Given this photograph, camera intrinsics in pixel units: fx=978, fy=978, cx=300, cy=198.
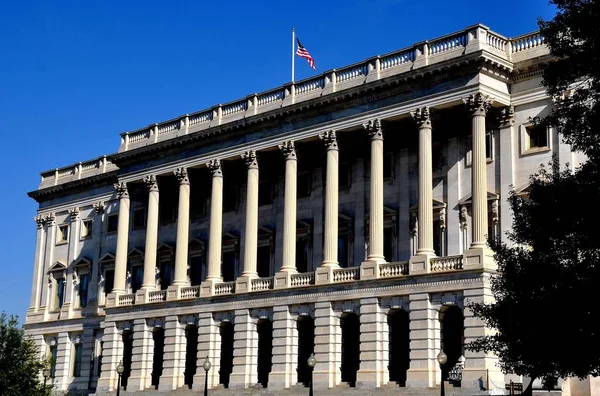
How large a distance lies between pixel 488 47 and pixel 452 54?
2.12 metres

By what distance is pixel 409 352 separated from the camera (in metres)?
56.6

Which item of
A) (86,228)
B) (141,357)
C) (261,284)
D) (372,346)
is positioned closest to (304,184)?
(261,284)

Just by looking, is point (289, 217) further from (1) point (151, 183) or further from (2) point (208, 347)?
(1) point (151, 183)

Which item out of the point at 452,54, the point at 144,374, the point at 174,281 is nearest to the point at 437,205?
the point at 452,54

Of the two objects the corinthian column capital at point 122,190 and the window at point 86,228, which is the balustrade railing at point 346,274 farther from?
the window at point 86,228

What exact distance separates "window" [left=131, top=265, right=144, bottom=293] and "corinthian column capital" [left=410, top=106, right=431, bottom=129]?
1224 inches

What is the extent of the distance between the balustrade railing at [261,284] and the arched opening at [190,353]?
7.54 metres

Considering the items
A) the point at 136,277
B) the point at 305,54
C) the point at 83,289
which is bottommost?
the point at 83,289

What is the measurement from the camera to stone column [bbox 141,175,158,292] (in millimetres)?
74875

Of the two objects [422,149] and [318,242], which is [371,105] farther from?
[318,242]

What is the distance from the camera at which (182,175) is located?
241 feet

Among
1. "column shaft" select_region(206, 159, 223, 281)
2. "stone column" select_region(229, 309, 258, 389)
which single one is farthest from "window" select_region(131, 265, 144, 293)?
"stone column" select_region(229, 309, 258, 389)

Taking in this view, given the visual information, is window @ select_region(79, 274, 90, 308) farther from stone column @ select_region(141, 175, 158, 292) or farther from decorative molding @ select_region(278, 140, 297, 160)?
decorative molding @ select_region(278, 140, 297, 160)

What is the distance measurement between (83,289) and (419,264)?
1613 inches
